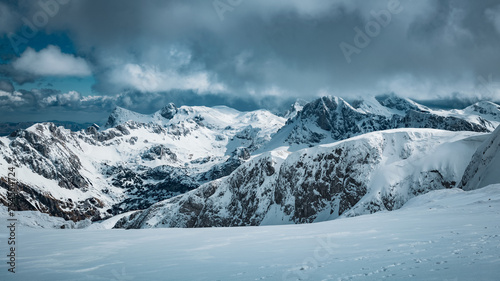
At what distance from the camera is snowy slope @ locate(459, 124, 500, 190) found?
170 feet

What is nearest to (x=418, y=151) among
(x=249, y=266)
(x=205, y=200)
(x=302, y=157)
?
(x=302, y=157)

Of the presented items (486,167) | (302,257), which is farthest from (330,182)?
(302,257)

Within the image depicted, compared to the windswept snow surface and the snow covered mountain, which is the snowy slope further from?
the snow covered mountain

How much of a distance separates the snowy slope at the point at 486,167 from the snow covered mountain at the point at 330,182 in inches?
1732

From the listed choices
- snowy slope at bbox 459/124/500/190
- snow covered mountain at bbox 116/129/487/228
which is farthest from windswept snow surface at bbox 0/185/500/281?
snow covered mountain at bbox 116/129/487/228

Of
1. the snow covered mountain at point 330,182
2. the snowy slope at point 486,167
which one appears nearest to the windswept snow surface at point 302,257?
the snowy slope at point 486,167

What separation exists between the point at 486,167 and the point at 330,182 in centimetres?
7855

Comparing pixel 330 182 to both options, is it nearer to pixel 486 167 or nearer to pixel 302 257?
pixel 486 167

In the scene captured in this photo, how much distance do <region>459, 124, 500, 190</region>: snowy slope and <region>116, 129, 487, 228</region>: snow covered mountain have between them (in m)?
44.0

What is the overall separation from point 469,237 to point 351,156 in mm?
121715

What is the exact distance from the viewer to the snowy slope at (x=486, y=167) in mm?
51750

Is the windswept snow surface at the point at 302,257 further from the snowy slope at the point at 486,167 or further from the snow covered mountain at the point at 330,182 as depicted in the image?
the snow covered mountain at the point at 330,182

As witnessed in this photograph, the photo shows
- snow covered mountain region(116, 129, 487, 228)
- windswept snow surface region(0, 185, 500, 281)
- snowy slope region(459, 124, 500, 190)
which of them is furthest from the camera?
snow covered mountain region(116, 129, 487, 228)

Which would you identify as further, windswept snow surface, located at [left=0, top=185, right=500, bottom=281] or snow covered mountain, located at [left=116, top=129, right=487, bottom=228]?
snow covered mountain, located at [left=116, top=129, right=487, bottom=228]
